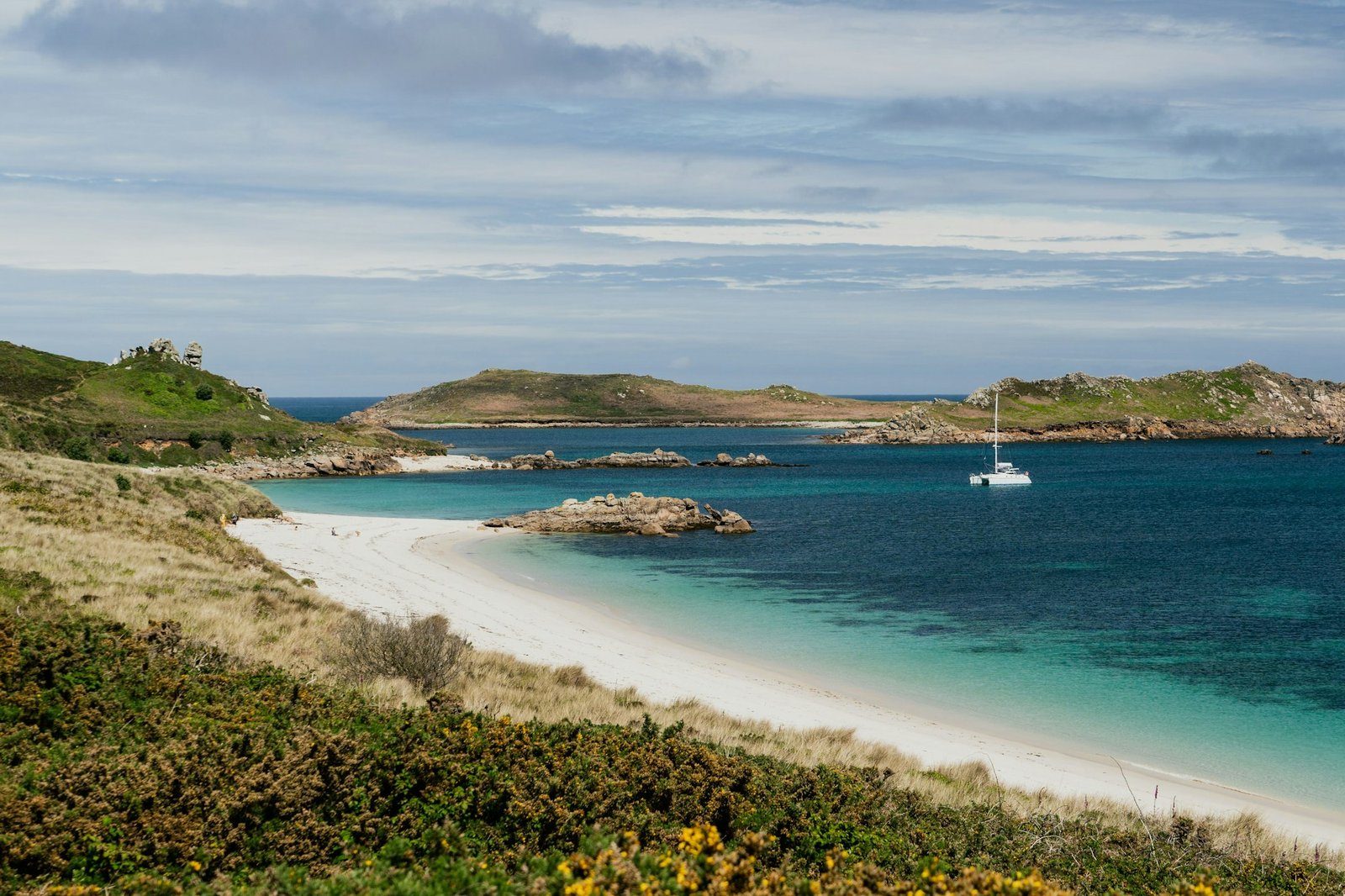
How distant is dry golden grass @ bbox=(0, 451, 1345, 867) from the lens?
13.8 meters

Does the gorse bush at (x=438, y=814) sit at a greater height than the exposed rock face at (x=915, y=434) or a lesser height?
lesser

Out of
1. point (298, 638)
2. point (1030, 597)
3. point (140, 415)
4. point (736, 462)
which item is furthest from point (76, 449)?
point (736, 462)

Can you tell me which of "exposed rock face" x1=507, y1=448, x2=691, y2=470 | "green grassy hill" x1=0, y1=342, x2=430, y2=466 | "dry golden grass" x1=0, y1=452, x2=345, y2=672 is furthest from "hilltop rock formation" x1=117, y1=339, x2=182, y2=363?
"dry golden grass" x1=0, y1=452, x2=345, y2=672

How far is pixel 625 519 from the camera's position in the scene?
5928cm

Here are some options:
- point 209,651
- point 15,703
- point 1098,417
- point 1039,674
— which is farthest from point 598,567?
point 1098,417

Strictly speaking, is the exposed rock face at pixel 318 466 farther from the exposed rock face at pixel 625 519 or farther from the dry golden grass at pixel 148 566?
the dry golden grass at pixel 148 566

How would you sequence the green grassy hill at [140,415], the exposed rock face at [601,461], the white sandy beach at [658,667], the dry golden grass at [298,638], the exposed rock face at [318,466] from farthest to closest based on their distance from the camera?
A: the exposed rock face at [601,461] < the exposed rock face at [318,466] < the green grassy hill at [140,415] < the white sandy beach at [658,667] < the dry golden grass at [298,638]

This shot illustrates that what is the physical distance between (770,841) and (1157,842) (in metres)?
5.40

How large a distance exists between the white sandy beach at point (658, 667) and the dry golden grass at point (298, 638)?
2016 mm

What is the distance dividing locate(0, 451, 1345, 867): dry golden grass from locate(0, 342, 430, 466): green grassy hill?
50739 mm

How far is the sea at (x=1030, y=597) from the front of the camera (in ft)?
72.3

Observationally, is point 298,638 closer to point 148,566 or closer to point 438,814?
point 148,566

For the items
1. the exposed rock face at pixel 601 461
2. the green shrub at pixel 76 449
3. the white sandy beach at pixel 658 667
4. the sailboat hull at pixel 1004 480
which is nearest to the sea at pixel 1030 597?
the white sandy beach at pixel 658 667

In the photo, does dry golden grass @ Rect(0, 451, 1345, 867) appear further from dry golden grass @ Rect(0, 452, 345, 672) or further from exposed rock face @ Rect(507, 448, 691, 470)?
exposed rock face @ Rect(507, 448, 691, 470)
